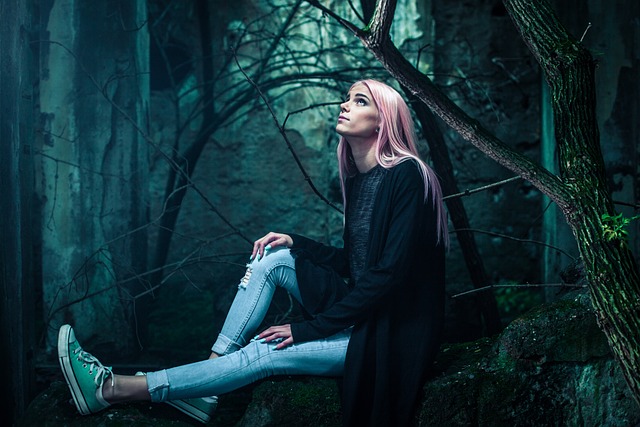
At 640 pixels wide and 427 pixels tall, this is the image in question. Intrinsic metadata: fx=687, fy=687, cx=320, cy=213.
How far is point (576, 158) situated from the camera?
2.51m

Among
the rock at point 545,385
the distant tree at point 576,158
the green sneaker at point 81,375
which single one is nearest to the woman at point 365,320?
the green sneaker at point 81,375

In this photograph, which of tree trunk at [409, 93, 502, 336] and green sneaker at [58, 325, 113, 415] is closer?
green sneaker at [58, 325, 113, 415]

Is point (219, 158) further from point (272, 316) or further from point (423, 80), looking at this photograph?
point (423, 80)

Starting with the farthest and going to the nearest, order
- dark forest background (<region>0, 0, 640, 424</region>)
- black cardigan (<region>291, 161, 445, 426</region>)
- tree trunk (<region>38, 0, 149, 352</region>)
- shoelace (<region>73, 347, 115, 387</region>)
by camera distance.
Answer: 1. tree trunk (<region>38, 0, 149, 352</region>)
2. dark forest background (<region>0, 0, 640, 424</region>)
3. shoelace (<region>73, 347, 115, 387</region>)
4. black cardigan (<region>291, 161, 445, 426</region>)

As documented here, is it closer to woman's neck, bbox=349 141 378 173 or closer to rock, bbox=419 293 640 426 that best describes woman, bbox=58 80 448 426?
woman's neck, bbox=349 141 378 173

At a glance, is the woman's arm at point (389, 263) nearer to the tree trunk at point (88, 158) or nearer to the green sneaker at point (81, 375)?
the green sneaker at point (81, 375)

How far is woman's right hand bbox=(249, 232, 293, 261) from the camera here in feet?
10.3

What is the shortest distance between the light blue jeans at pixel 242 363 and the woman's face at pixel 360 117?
33.6 inches

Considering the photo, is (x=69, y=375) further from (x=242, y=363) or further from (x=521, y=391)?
(x=521, y=391)

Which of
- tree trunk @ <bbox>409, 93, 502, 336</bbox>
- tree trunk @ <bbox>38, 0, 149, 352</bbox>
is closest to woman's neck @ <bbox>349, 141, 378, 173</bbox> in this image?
tree trunk @ <bbox>409, 93, 502, 336</bbox>

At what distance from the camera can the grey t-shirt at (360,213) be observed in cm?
303

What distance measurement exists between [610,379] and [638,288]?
0.62 metres

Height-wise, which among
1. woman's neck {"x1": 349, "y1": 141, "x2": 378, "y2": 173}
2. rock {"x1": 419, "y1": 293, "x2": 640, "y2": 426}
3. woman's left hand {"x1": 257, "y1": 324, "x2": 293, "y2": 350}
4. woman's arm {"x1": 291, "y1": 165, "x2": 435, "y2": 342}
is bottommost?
rock {"x1": 419, "y1": 293, "x2": 640, "y2": 426}

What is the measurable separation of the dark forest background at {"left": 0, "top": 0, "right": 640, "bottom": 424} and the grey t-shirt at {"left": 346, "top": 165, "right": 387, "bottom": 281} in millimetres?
412
